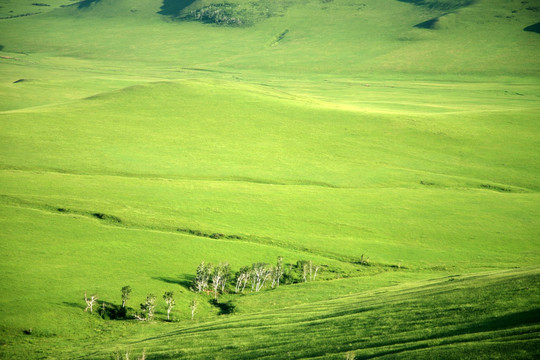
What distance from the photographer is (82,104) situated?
106 meters

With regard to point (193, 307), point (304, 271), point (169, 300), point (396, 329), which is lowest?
point (304, 271)

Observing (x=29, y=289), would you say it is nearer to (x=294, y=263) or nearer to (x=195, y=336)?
(x=195, y=336)

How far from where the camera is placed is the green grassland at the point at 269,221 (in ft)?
94.8

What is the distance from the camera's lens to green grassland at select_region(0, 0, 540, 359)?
2891 centimetres

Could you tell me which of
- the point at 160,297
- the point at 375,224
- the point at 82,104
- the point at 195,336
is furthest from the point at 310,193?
the point at 82,104

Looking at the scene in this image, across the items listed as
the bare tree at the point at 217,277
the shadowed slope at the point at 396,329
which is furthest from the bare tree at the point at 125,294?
the bare tree at the point at 217,277

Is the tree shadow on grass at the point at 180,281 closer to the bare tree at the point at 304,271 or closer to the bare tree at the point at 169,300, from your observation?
the bare tree at the point at 169,300

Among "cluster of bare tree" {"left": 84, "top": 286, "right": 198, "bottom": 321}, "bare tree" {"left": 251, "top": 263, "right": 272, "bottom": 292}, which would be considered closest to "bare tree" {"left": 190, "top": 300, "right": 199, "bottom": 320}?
"cluster of bare tree" {"left": 84, "top": 286, "right": 198, "bottom": 321}

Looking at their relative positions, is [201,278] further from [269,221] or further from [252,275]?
[269,221]

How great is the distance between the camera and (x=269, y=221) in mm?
60875

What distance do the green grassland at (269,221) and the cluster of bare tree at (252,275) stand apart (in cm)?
136

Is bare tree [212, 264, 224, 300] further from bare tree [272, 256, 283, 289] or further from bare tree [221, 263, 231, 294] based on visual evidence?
bare tree [272, 256, 283, 289]

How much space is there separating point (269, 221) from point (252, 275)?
45.1 ft

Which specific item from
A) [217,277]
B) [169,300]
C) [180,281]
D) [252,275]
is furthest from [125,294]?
[252,275]
